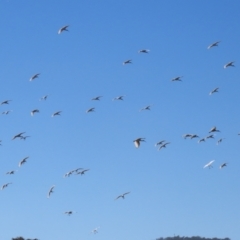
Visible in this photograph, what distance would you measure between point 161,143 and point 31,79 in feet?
48.7

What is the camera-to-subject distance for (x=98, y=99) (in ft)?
311

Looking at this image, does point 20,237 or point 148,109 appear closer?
point 20,237

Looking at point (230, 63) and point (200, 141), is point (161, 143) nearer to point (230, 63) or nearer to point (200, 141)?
point (200, 141)

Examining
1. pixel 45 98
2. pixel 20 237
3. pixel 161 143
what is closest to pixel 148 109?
pixel 161 143

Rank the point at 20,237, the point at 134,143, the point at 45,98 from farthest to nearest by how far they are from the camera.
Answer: the point at 45,98 → the point at 134,143 → the point at 20,237

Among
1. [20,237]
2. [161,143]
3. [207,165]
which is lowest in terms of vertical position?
[20,237]

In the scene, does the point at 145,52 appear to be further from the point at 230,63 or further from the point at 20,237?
the point at 20,237

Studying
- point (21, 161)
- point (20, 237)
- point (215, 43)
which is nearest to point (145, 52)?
point (215, 43)

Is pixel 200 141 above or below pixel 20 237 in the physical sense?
above

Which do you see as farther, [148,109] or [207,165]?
[148,109]

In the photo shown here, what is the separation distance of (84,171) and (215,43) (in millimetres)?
18133

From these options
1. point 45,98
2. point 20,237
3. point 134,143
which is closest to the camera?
point 20,237

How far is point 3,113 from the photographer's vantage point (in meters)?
92.1

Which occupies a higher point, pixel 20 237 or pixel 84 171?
pixel 84 171
